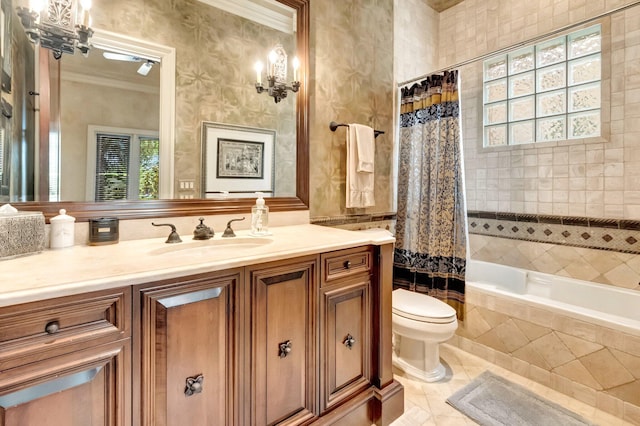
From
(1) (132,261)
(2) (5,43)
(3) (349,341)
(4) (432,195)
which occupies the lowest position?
(3) (349,341)

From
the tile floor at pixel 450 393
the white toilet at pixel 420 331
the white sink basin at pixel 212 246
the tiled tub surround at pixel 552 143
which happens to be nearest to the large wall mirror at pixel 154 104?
the white sink basin at pixel 212 246

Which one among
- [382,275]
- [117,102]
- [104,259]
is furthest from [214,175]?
[382,275]

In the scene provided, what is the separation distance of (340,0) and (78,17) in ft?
5.11

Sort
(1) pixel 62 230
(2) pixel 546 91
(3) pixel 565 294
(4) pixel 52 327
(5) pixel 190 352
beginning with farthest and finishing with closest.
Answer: (2) pixel 546 91 < (3) pixel 565 294 < (1) pixel 62 230 < (5) pixel 190 352 < (4) pixel 52 327

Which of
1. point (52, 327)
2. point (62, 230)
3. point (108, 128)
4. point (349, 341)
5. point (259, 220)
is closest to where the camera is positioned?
point (52, 327)

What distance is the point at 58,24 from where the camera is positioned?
1.17m

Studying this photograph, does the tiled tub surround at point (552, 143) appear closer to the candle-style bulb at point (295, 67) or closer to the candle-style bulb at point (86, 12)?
the candle-style bulb at point (295, 67)

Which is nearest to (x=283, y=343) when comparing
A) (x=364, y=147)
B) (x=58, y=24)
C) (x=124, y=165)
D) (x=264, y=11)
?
(x=124, y=165)

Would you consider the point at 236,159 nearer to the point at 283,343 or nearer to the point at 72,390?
the point at 283,343

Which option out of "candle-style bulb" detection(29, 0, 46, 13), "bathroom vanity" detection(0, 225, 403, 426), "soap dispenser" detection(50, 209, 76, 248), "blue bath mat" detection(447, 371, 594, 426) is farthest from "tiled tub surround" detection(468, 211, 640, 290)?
"candle-style bulb" detection(29, 0, 46, 13)

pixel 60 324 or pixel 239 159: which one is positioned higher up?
pixel 239 159

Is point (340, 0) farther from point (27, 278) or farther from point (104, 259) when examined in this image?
point (27, 278)

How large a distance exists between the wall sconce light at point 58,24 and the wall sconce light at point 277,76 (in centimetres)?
78

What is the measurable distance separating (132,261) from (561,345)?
219cm
